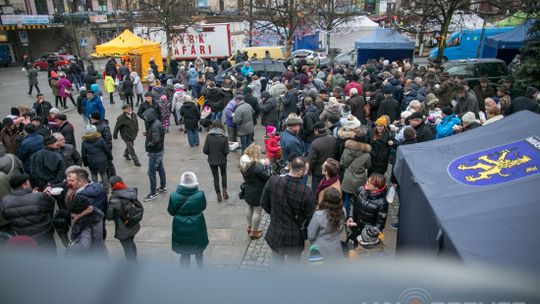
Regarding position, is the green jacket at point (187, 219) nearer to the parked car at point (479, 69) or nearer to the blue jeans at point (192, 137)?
the blue jeans at point (192, 137)

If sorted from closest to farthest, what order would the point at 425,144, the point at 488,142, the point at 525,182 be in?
the point at 525,182
the point at 488,142
the point at 425,144

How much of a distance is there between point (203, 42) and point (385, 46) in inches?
463

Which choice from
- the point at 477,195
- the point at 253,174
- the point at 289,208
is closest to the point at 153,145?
the point at 253,174

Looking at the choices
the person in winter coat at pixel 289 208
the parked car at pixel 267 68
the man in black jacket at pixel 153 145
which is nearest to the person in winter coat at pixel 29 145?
the man in black jacket at pixel 153 145

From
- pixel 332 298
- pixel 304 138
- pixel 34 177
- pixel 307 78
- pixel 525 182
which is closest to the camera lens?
pixel 332 298

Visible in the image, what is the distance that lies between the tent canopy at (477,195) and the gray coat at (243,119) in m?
4.79

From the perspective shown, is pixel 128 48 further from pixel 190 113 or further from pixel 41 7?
pixel 41 7

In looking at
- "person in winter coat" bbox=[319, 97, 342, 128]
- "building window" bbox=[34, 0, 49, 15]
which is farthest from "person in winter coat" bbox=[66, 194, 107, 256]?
"building window" bbox=[34, 0, 49, 15]

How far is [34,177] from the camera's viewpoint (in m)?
6.67

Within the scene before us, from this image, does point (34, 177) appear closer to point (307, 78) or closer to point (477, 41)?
point (307, 78)

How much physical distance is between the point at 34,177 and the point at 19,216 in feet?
6.59

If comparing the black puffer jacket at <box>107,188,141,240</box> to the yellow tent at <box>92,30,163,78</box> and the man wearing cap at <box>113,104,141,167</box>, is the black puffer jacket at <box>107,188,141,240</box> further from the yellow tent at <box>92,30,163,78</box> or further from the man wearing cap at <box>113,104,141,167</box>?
the yellow tent at <box>92,30,163,78</box>

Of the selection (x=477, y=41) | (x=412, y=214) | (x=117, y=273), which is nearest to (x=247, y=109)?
(x=412, y=214)

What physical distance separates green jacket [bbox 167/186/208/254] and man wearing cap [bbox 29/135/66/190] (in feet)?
8.97
